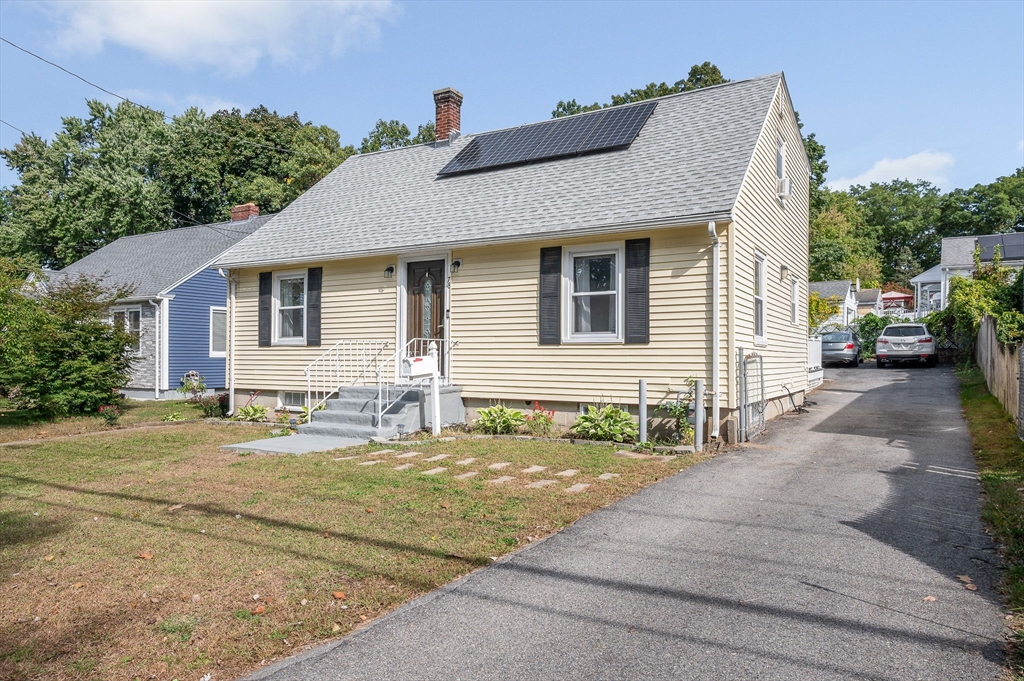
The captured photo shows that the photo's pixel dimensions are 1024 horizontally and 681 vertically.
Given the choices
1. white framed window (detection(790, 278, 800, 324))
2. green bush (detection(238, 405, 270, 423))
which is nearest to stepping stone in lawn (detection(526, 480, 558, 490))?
green bush (detection(238, 405, 270, 423))

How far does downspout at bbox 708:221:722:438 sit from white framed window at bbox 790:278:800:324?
19.1ft

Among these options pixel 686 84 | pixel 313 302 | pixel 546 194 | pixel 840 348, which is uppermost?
pixel 686 84

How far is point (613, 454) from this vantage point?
29.5 feet

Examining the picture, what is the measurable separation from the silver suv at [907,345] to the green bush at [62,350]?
78.4 ft

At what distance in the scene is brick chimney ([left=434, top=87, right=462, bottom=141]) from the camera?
16.0m

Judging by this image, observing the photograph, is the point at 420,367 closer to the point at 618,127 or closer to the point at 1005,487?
the point at 618,127

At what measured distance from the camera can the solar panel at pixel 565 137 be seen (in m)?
13.2

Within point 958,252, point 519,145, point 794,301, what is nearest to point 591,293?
point 519,145

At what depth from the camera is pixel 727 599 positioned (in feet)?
13.2

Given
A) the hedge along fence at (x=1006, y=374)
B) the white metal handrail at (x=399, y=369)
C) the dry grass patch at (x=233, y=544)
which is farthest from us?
the white metal handrail at (x=399, y=369)

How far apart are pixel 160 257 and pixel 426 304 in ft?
49.2

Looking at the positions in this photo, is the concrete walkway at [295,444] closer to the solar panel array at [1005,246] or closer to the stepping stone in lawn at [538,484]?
the stepping stone in lawn at [538,484]

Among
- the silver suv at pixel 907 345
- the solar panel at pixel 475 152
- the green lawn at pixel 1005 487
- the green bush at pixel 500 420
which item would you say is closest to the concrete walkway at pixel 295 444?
the green bush at pixel 500 420

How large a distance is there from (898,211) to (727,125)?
66867 millimetres
